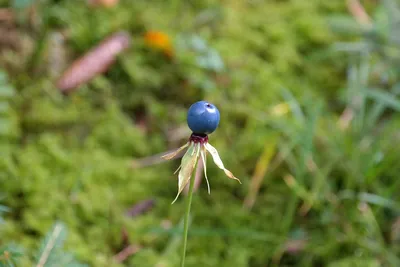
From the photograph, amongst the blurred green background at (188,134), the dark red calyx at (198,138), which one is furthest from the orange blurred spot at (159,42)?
the dark red calyx at (198,138)

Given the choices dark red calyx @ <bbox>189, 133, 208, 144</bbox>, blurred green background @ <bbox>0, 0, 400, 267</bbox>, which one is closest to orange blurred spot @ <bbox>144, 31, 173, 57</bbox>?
blurred green background @ <bbox>0, 0, 400, 267</bbox>

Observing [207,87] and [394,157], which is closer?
[394,157]

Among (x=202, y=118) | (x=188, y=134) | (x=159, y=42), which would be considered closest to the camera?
(x=202, y=118)

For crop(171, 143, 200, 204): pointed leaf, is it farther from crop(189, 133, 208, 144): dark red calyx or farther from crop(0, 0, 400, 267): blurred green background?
crop(0, 0, 400, 267): blurred green background

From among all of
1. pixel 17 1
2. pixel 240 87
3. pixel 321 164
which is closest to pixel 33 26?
pixel 17 1

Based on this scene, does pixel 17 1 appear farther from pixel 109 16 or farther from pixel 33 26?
pixel 109 16

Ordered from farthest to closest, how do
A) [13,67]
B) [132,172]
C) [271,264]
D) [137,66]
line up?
1. [137,66]
2. [13,67]
3. [132,172]
4. [271,264]

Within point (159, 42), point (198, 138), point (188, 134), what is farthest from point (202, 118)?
point (159, 42)

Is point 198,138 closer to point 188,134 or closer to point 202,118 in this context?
point 202,118

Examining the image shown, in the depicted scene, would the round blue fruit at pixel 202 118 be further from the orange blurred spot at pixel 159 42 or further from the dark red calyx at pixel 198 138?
the orange blurred spot at pixel 159 42
